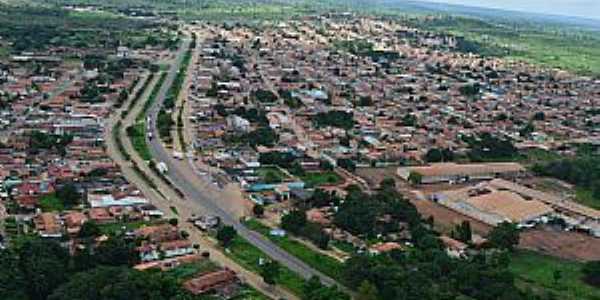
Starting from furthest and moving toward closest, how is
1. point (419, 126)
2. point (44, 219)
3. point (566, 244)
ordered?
1. point (419, 126)
2. point (566, 244)
3. point (44, 219)

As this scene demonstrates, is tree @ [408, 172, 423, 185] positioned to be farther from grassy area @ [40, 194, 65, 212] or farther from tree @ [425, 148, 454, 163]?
grassy area @ [40, 194, 65, 212]


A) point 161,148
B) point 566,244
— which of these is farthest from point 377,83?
point 566,244

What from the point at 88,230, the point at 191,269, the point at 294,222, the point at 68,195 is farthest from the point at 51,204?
the point at 294,222

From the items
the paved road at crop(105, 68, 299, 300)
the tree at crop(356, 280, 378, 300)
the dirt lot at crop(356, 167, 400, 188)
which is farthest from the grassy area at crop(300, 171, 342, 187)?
the tree at crop(356, 280, 378, 300)

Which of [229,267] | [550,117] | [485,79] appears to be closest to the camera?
[229,267]

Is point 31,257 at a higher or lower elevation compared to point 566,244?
higher

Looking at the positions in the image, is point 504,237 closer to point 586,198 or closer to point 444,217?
point 444,217

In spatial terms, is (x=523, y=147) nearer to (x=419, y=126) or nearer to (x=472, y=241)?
(x=419, y=126)
